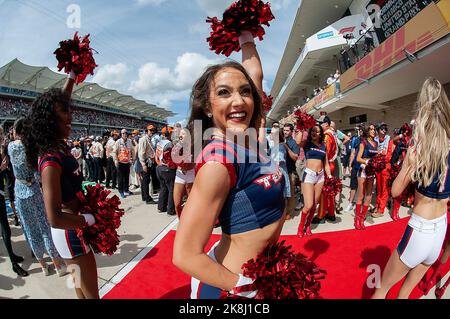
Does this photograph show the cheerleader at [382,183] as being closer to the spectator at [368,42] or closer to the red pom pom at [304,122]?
the red pom pom at [304,122]

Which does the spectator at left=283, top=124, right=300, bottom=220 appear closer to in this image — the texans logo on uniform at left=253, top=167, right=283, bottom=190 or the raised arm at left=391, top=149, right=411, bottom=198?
the raised arm at left=391, top=149, right=411, bottom=198

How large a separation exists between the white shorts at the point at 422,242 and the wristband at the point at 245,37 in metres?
1.93

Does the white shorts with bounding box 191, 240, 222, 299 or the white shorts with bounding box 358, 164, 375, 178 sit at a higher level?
the white shorts with bounding box 358, 164, 375, 178

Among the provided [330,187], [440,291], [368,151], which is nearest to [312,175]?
[330,187]

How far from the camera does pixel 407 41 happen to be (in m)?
7.12

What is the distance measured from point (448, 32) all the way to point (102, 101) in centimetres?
6072

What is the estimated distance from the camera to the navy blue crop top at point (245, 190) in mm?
1089

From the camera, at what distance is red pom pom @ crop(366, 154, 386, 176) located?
192 inches

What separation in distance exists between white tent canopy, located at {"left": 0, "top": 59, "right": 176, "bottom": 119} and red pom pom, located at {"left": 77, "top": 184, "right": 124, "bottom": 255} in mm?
9746

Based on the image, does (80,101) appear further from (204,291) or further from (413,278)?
(413,278)

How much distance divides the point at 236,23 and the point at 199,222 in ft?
4.39

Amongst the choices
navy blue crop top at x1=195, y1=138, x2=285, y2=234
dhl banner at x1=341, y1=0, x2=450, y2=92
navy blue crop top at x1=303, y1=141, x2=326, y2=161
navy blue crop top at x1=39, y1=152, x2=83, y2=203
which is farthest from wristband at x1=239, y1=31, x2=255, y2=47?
dhl banner at x1=341, y1=0, x2=450, y2=92

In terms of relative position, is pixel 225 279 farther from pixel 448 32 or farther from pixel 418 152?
pixel 448 32

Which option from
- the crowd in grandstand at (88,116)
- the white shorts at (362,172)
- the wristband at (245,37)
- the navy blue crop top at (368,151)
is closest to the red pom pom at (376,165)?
the white shorts at (362,172)
